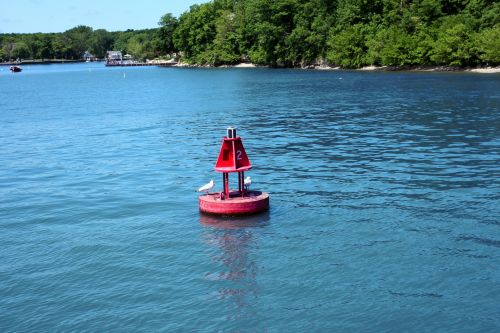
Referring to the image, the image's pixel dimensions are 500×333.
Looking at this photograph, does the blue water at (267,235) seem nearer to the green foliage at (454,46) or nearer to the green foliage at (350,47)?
the green foliage at (454,46)

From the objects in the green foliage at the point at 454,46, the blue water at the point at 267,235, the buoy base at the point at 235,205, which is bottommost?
the blue water at the point at 267,235

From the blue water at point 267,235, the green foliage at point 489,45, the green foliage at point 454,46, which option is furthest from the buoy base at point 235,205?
the green foliage at point 454,46

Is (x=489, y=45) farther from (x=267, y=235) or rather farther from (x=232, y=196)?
(x=267, y=235)

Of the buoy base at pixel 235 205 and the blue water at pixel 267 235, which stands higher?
the buoy base at pixel 235 205

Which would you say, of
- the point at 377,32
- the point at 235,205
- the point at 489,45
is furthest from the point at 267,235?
the point at 377,32

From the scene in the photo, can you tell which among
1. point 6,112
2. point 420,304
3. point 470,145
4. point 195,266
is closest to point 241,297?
point 195,266

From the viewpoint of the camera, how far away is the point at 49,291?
66.9 feet

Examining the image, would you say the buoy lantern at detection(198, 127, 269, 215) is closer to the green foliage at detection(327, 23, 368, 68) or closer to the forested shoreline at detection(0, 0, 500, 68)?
the forested shoreline at detection(0, 0, 500, 68)

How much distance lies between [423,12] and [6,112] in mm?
97749

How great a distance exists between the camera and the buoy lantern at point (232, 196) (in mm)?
27547

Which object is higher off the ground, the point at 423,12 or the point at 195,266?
the point at 423,12

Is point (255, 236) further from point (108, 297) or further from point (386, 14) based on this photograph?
point (386, 14)

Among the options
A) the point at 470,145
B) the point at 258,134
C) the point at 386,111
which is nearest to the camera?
the point at 470,145

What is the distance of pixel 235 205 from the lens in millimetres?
27406
